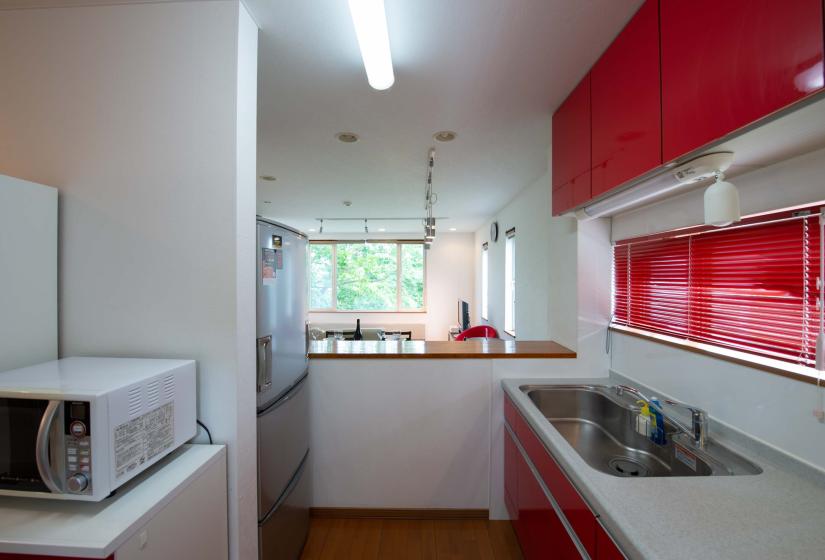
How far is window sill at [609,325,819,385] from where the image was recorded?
43.3 inches

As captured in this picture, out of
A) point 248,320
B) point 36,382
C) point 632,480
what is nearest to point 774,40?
point 632,480

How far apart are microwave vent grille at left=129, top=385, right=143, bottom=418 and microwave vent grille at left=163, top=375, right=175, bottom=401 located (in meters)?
0.10

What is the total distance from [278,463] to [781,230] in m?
2.25

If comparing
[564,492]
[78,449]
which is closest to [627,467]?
[564,492]

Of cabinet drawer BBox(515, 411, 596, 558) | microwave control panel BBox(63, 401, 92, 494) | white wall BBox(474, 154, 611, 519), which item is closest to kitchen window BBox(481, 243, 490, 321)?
white wall BBox(474, 154, 611, 519)

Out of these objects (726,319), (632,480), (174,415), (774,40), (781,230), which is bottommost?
(632,480)

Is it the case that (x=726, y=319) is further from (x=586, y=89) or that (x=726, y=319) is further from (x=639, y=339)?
(x=586, y=89)

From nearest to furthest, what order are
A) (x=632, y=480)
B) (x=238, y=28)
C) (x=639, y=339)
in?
(x=632, y=480) < (x=238, y=28) < (x=639, y=339)

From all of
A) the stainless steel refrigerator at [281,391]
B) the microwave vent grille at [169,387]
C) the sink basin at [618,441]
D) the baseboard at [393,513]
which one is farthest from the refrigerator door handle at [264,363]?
the sink basin at [618,441]

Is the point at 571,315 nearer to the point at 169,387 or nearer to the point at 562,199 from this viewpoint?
the point at 562,199

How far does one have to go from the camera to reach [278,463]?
1.64m

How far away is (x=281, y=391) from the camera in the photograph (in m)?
1.68

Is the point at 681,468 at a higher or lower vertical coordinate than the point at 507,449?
higher

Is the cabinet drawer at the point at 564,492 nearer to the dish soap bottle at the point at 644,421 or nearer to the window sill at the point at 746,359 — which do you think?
the dish soap bottle at the point at 644,421
